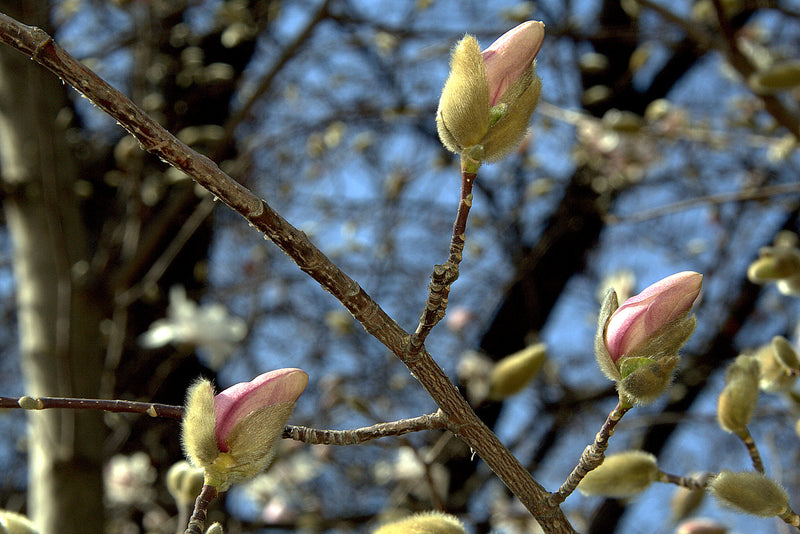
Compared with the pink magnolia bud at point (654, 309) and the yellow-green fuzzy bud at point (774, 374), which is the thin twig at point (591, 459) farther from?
the yellow-green fuzzy bud at point (774, 374)

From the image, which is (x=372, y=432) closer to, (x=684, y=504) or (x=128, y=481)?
(x=684, y=504)

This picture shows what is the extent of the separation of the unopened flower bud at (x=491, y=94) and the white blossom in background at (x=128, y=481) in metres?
1.56

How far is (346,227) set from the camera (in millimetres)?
2092

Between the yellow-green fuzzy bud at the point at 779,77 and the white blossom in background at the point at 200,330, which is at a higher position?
the white blossom in background at the point at 200,330

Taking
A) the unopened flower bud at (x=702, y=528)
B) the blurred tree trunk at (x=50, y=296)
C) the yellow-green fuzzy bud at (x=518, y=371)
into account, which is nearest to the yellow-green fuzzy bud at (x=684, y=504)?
the unopened flower bud at (x=702, y=528)

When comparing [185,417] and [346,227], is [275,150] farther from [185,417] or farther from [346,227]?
[185,417]

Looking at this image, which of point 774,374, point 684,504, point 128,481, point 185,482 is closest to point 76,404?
point 185,482

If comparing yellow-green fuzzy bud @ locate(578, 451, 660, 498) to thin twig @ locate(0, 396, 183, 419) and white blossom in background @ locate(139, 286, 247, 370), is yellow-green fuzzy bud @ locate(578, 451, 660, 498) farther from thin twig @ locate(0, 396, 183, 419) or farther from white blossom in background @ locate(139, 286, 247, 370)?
white blossom in background @ locate(139, 286, 247, 370)

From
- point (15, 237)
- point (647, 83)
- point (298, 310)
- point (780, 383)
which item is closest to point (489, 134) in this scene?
point (780, 383)

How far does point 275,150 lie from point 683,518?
1.65m

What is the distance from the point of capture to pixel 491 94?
0.44 metres

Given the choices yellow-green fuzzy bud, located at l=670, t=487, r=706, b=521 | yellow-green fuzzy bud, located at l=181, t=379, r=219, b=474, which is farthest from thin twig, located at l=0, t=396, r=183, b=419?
yellow-green fuzzy bud, located at l=670, t=487, r=706, b=521

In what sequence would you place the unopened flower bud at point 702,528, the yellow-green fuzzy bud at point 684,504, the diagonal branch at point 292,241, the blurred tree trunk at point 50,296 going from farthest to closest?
the blurred tree trunk at point 50,296, the yellow-green fuzzy bud at point 684,504, the unopened flower bud at point 702,528, the diagonal branch at point 292,241

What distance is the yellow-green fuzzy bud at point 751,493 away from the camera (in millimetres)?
460
